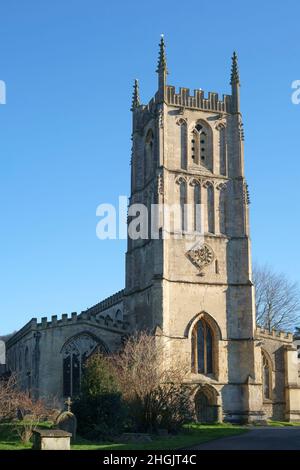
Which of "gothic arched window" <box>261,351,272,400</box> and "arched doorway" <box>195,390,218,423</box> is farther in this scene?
"gothic arched window" <box>261,351,272,400</box>

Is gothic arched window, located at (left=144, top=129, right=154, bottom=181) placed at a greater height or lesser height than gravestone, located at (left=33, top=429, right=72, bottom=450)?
greater

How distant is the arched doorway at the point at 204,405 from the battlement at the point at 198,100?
19620 millimetres

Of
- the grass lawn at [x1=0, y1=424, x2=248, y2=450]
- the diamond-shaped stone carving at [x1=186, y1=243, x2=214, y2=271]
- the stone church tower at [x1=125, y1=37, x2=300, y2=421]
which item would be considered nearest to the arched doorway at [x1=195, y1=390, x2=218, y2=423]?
the stone church tower at [x1=125, y1=37, x2=300, y2=421]

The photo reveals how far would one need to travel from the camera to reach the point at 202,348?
4541 cm

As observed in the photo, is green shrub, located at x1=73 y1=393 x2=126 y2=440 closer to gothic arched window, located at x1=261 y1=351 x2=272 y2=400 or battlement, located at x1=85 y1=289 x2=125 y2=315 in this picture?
gothic arched window, located at x1=261 y1=351 x2=272 y2=400

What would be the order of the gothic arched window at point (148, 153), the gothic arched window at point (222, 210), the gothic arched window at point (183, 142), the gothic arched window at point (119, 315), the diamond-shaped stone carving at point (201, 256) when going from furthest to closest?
the gothic arched window at point (119, 315), the gothic arched window at point (148, 153), the gothic arched window at point (183, 142), the gothic arched window at point (222, 210), the diamond-shaped stone carving at point (201, 256)

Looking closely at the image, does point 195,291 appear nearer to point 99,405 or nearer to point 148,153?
point 148,153

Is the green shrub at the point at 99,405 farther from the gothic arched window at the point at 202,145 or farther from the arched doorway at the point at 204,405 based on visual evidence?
the gothic arched window at the point at 202,145

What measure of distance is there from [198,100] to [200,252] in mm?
11248

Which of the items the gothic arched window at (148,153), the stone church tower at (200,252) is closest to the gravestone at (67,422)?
the stone church tower at (200,252)

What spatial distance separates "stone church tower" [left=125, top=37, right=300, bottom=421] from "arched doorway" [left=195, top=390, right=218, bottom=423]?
68 mm

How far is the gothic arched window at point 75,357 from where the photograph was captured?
44.0 metres

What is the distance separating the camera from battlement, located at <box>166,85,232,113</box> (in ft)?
162
